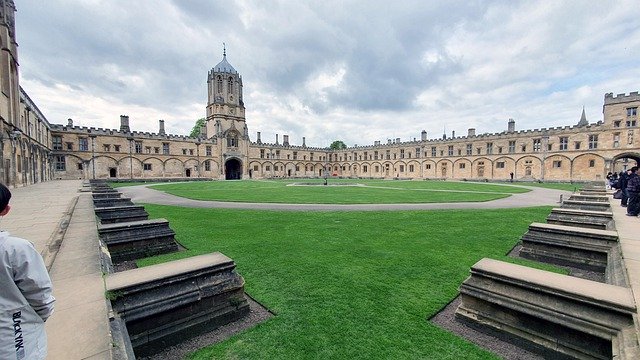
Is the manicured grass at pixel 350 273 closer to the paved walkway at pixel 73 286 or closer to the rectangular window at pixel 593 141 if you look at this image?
the paved walkway at pixel 73 286

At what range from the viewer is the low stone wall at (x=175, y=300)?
3.05 m

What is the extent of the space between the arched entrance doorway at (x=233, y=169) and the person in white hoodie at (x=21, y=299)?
5770 centimetres

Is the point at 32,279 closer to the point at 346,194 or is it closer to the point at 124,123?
the point at 346,194

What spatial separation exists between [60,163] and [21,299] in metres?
51.4

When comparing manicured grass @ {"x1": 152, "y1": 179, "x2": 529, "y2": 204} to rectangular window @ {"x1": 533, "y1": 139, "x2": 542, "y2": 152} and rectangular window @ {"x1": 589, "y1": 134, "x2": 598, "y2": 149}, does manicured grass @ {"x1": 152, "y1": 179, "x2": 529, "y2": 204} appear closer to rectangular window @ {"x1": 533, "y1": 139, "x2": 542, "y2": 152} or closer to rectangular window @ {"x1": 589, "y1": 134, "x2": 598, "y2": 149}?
rectangular window @ {"x1": 589, "y1": 134, "x2": 598, "y2": 149}

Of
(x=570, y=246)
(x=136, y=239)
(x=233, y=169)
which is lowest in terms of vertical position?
(x=570, y=246)

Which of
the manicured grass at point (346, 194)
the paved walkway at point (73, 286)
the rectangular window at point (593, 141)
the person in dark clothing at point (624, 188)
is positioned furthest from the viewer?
the rectangular window at point (593, 141)

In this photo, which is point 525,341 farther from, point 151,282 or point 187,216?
point 187,216

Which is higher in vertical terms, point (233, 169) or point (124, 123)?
point (124, 123)

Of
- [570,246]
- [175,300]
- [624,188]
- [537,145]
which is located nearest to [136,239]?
[175,300]

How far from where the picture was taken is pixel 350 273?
195 inches

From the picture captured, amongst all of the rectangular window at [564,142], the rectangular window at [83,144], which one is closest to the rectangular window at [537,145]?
the rectangular window at [564,142]

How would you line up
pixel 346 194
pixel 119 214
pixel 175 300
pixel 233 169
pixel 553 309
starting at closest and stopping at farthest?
1. pixel 553 309
2. pixel 175 300
3. pixel 119 214
4. pixel 346 194
5. pixel 233 169

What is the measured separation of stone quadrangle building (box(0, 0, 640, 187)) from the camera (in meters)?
23.4
